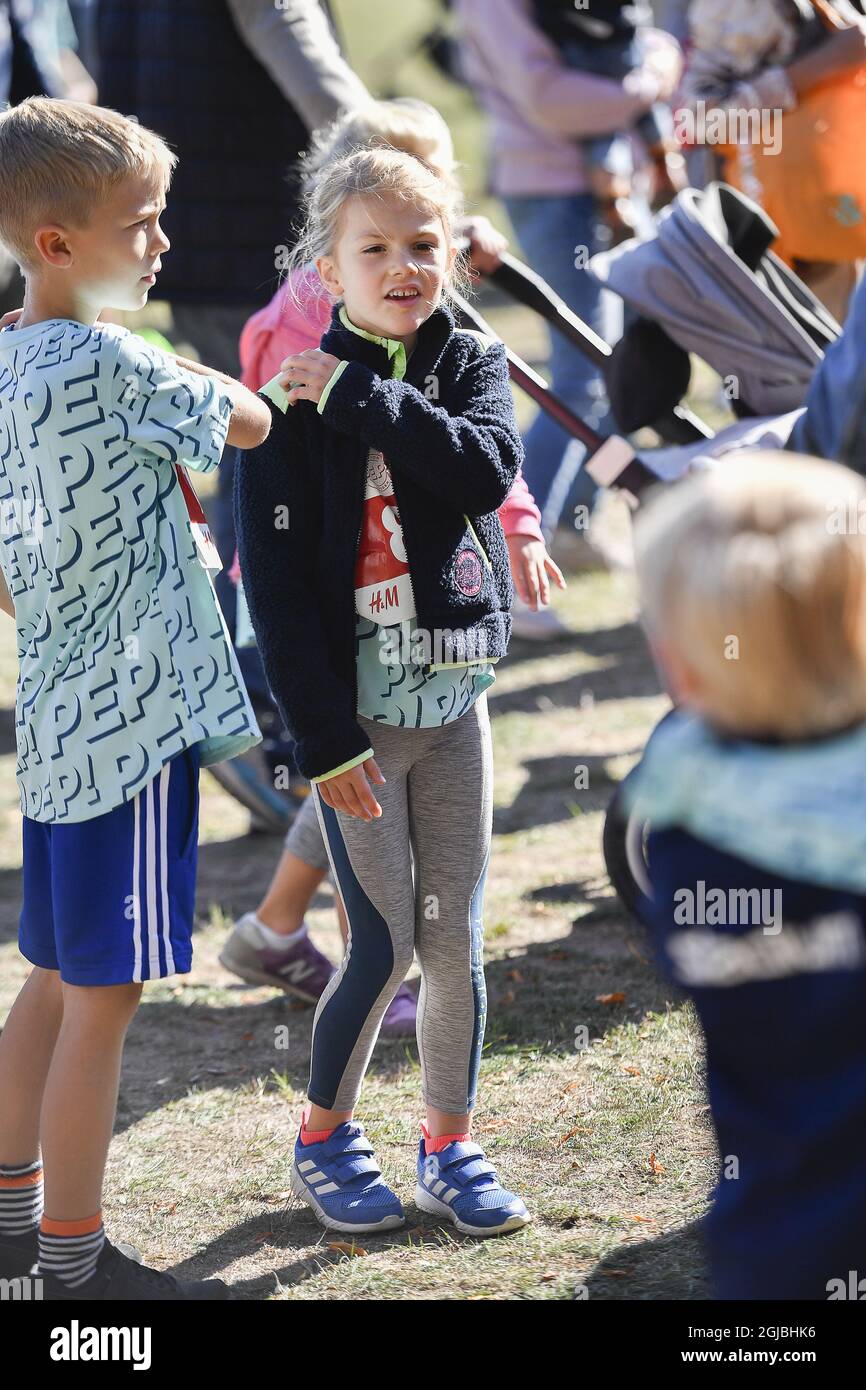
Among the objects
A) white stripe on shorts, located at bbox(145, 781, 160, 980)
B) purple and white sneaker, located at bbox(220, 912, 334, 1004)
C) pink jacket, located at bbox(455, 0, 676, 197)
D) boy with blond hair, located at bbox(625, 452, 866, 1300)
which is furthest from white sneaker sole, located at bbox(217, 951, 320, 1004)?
pink jacket, located at bbox(455, 0, 676, 197)

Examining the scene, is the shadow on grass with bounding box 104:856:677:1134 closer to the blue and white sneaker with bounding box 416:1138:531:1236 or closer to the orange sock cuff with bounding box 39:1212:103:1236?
the blue and white sneaker with bounding box 416:1138:531:1236

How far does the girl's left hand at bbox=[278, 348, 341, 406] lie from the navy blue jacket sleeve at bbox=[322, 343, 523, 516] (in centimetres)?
3

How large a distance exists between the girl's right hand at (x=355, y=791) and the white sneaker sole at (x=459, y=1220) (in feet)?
2.13

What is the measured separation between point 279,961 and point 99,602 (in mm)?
1378

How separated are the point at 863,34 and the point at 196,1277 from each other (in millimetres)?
3710

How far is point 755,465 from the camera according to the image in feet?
5.29

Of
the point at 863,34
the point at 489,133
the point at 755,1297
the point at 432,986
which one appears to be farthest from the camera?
the point at 489,133

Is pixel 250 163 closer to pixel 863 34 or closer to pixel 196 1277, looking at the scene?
pixel 863 34

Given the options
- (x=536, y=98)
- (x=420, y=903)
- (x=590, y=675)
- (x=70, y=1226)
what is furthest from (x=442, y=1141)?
(x=536, y=98)

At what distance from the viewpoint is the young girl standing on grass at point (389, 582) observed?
2328mm

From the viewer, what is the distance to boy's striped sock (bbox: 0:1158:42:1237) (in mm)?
2441

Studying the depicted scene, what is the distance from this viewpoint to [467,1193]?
254 cm

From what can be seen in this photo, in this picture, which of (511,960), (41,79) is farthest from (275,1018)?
(41,79)

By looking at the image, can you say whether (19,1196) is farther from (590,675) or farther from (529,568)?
(590,675)
